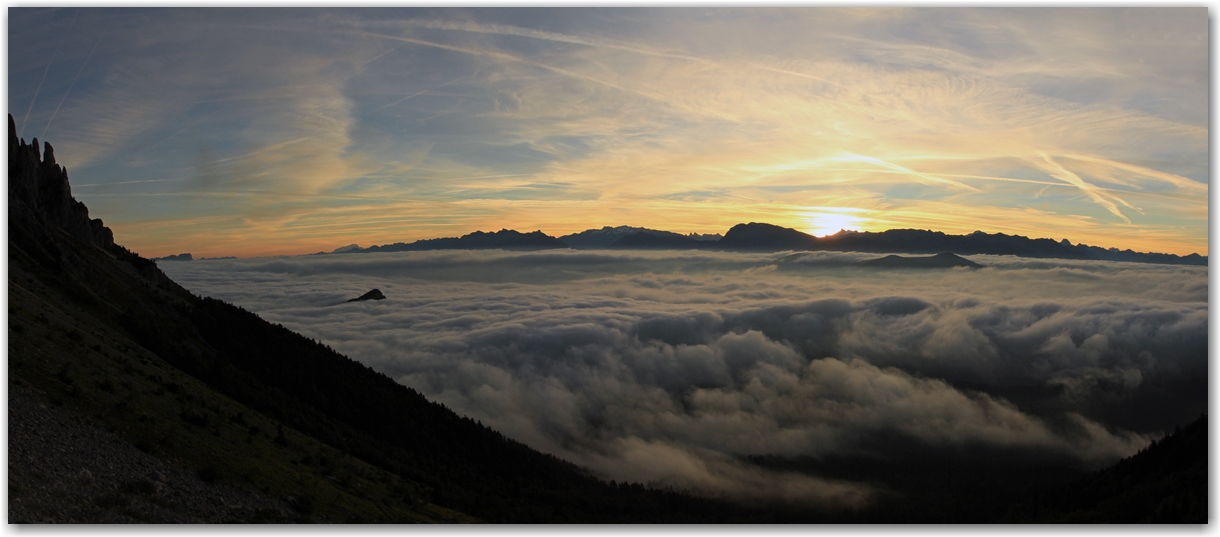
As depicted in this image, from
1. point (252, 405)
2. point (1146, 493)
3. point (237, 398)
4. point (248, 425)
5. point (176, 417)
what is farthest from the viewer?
point (237, 398)

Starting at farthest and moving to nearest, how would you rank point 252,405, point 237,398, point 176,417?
point 237,398
point 252,405
point 176,417

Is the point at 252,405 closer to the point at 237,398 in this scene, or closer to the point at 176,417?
the point at 237,398

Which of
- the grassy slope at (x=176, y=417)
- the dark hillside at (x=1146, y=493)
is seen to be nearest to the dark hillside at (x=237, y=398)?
the grassy slope at (x=176, y=417)

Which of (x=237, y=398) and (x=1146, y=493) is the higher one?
(x=237, y=398)

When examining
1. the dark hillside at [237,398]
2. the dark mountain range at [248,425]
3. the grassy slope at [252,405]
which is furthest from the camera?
the dark hillside at [237,398]

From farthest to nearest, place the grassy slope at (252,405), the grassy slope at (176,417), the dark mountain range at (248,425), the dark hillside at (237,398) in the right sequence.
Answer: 1. the dark hillside at (237,398)
2. the grassy slope at (252,405)
3. the grassy slope at (176,417)
4. the dark mountain range at (248,425)

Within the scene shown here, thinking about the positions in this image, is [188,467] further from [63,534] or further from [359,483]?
[359,483]

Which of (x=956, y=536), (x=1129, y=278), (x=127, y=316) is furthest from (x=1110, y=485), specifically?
(x=1129, y=278)

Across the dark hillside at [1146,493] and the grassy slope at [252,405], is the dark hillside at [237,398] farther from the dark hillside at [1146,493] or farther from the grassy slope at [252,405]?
the dark hillside at [1146,493]

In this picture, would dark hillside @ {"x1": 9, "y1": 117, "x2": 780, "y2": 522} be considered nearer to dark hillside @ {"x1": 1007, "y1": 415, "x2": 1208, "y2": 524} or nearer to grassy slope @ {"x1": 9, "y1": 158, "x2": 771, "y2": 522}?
grassy slope @ {"x1": 9, "y1": 158, "x2": 771, "y2": 522}

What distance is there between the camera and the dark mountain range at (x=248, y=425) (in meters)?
17.3

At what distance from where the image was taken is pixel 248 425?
26094mm

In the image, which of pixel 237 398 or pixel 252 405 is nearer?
pixel 252 405

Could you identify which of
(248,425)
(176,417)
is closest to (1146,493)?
(176,417)
